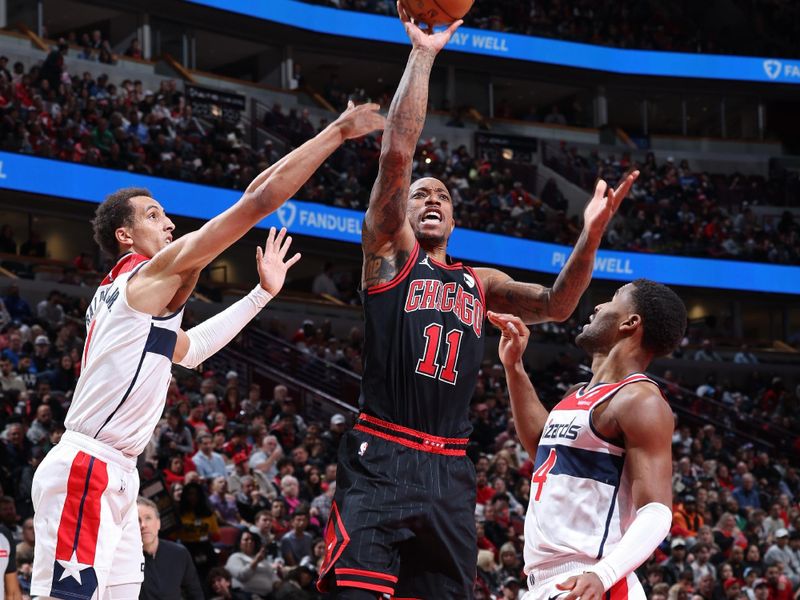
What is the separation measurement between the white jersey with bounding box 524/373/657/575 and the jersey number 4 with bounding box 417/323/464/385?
63cm

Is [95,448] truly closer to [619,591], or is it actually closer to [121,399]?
[121,399]

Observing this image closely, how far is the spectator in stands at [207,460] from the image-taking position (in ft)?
41.2

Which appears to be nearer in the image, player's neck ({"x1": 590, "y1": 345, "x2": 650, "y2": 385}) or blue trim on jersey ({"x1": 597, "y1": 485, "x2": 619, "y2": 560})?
blue trim on jersey ({"x1": 597, "y1": 485, "x2": 619, "y2": 560})

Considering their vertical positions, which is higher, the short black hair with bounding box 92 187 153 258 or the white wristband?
the short black hair with bounding box 92 187 153 258

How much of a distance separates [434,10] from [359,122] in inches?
28.0

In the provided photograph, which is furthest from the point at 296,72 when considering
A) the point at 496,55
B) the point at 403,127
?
the point at 403,127

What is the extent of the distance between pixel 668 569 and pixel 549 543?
10.0 m

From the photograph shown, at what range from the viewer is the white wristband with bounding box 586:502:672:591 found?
3.98m

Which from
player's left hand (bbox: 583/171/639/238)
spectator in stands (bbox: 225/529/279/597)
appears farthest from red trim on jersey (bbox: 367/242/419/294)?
spectator in stands (bbox: 225/529/279/597)

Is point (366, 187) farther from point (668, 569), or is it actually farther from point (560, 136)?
point (668, 569)

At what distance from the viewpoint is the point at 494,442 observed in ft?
59.1

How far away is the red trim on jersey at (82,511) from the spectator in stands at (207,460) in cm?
761

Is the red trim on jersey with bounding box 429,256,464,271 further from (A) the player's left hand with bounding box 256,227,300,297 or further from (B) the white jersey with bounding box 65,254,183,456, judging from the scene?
(B) the white jersey with bounding box 65,254,183,456

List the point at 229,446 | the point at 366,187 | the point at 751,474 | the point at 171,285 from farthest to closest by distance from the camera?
the point at 366,187 < the point at 751,474 < the point at 229,446 < the point at 171,285
